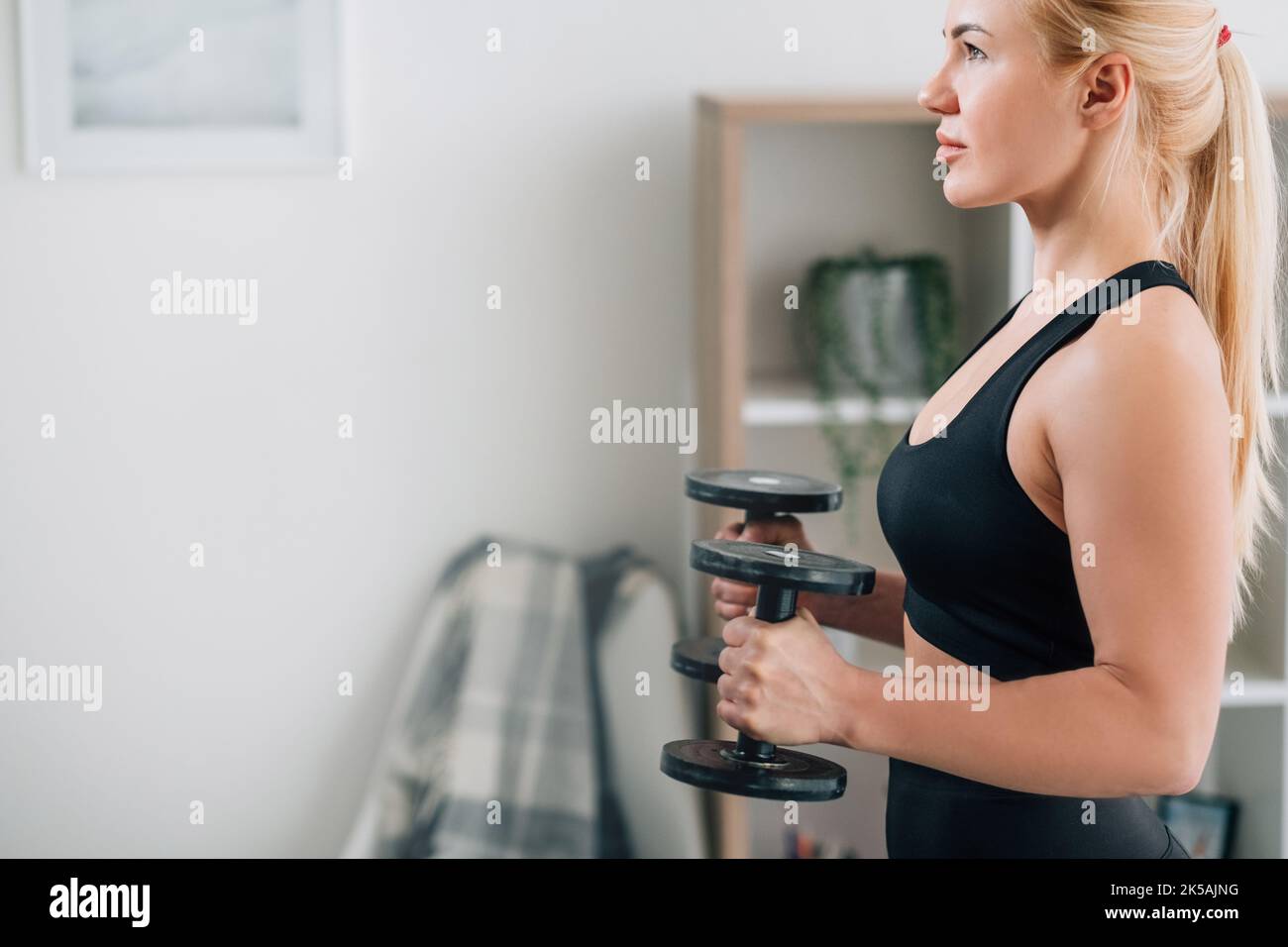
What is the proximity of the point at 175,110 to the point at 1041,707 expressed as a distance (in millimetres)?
1671

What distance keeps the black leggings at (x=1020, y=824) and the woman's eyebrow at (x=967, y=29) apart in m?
0.55

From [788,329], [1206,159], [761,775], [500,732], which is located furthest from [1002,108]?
[500,732]

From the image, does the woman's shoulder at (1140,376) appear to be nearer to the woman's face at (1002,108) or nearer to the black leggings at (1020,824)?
the woman's face at (1002,108)

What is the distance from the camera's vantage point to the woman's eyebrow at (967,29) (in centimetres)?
84

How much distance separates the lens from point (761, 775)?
0.86 meters

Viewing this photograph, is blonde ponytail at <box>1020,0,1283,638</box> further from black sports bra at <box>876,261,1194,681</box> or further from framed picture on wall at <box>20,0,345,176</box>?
framed picture on wall at <box>20,0,345,176</box>

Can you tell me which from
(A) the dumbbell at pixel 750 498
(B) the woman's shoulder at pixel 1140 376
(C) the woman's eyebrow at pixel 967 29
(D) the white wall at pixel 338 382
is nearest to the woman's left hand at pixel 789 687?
(A) the dumbbell at pixel 750 498

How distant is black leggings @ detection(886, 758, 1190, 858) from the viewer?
878 millimetres

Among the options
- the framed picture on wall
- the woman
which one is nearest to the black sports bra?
the woman

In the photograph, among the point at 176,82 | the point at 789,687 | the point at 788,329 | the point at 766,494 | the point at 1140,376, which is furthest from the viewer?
the point at 788,329

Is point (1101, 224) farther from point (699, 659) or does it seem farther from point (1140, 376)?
point (699, 659)

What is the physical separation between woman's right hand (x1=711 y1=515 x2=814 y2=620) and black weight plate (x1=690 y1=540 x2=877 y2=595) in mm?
144

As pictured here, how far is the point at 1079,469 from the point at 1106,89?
0.28 meters
